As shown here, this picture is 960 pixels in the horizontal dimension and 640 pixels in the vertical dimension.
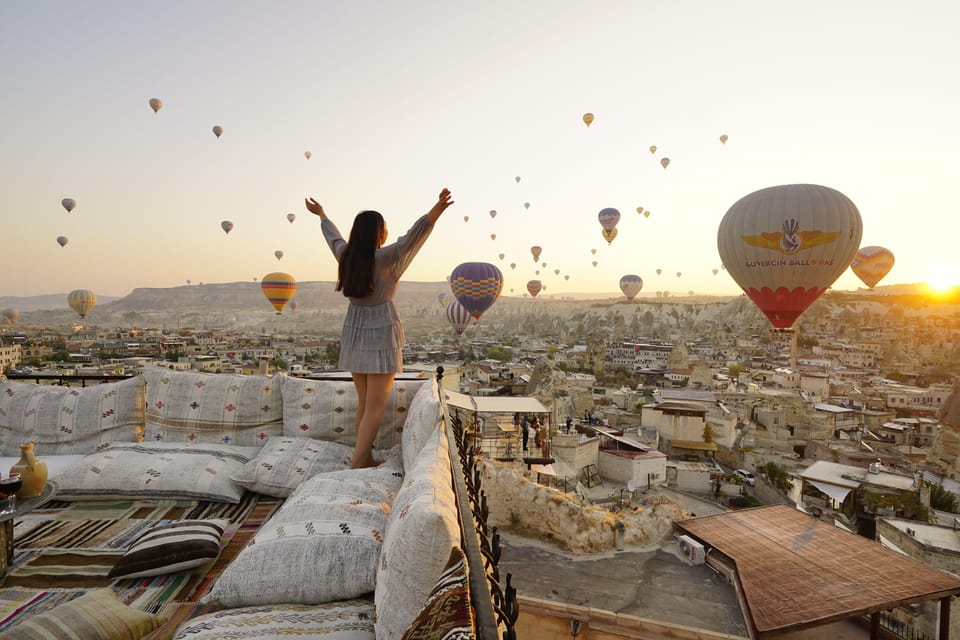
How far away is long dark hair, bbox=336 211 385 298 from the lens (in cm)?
228

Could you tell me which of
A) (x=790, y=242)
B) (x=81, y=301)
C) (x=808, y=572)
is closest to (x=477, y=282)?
(x=790, y=242)

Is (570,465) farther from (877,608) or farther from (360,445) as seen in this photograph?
(360,445)

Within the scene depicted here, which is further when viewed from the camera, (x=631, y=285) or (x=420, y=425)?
(x=631, y=285)

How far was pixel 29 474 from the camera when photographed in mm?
1860

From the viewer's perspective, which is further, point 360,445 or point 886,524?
point 886,524

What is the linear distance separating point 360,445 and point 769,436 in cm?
2311

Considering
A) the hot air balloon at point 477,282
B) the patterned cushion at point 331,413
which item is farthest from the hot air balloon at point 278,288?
the patterned cushion at point 331,413

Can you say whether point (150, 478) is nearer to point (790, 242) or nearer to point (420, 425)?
point (420, 425)

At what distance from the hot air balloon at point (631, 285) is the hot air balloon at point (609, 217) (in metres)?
9.95

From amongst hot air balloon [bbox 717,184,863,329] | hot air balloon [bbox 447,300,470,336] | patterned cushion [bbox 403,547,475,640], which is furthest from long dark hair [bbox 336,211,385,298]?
hot air balloon [bbox 447,300,470,336]

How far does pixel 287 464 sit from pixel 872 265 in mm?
29657

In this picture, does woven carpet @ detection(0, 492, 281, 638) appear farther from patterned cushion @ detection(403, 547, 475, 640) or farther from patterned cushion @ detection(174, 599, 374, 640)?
patterned cushion @ detection(403, 547, 475, 640)

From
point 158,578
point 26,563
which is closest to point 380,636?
point 158,578

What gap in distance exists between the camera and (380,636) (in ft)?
3.53
